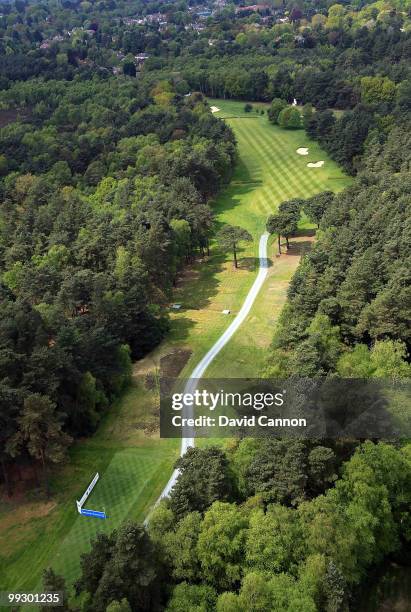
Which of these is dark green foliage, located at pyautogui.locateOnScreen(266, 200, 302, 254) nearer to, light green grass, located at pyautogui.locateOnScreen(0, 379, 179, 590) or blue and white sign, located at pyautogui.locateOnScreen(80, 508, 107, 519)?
light green grass, located at pyautogui.locateOnScreen(0, 379, 179, 590)

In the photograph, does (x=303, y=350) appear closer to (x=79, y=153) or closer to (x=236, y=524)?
(x=236, y=524)

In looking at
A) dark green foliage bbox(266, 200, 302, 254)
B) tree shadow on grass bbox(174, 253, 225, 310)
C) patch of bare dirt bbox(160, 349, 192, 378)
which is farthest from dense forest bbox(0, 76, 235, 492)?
dark green foliage bbox(266, 200, 302, 254)

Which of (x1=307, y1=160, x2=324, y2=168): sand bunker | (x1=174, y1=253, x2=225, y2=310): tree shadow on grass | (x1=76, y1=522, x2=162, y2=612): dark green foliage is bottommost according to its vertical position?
(x1=174, y1=253, x2=225, y2=310): tree shadow on grass

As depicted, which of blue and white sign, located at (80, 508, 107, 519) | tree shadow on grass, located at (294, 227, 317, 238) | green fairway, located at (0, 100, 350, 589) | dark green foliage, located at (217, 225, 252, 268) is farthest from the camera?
tree shadow on grass, located at (294, 227, 317, 238)

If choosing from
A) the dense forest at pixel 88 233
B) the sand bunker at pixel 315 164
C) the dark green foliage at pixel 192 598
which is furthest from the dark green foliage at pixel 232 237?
the dark green foliage at pixel 192 598

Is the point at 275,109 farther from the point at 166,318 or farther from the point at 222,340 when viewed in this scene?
the point at 222,340

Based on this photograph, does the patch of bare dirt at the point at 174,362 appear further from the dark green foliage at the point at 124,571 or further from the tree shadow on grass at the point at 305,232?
the tree shadow on grass at the point at 305,232
